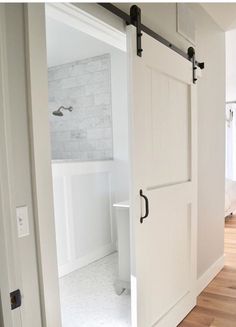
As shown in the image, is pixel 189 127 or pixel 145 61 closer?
pixel 145 61

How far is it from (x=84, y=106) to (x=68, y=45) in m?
0.81

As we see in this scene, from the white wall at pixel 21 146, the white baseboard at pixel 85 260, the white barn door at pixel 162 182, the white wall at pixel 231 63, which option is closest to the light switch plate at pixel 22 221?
the white wall at pixel 21 146

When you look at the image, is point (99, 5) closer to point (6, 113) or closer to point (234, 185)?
point (6, 113)

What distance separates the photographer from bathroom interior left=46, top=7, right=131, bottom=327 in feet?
8.09

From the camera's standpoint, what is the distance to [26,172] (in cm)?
104

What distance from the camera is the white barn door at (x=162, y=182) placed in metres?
1.61

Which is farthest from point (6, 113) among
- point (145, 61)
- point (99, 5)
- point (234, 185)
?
point (234, 185)

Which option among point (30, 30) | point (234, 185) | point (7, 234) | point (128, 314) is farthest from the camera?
point (234, 185)

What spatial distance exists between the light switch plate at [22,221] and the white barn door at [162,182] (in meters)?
0.69

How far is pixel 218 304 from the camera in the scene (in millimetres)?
2369

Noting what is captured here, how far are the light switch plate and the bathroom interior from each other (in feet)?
4.53

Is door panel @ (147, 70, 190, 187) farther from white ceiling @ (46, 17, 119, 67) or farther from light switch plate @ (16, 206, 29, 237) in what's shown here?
white ceiling @ (46, 17, 119, 67)

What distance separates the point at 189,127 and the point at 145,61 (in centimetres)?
78

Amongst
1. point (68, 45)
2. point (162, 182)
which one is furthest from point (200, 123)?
point (68, 45)
